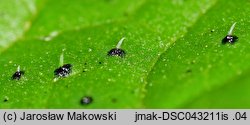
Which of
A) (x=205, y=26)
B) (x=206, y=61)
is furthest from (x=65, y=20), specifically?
(x=206, y=61)

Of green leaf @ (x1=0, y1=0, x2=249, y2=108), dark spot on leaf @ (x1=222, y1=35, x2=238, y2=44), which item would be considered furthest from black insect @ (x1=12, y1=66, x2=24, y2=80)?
dark spot on leaf @ (x1=222, y1=35, x2=238, y2=44)

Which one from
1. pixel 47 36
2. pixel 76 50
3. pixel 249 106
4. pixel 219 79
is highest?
pixel 47 36

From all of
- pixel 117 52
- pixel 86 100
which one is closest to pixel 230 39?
pixel 117 52

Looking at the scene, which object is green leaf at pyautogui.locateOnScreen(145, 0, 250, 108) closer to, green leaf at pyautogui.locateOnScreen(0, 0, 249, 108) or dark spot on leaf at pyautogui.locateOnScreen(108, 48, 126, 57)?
green leaf at pyautogui.locateOnScreen(0, 0, 249, 108)

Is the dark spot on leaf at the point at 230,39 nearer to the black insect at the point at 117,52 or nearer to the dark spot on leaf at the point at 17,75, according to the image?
the black insect at the point at 117,52

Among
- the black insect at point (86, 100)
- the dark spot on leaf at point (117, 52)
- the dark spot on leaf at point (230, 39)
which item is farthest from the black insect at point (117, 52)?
the dark spot on leaf at point (230, 39)

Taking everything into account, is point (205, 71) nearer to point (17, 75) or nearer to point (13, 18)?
point (17, 75)

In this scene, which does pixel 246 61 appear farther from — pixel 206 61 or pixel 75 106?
pixel 75 106
